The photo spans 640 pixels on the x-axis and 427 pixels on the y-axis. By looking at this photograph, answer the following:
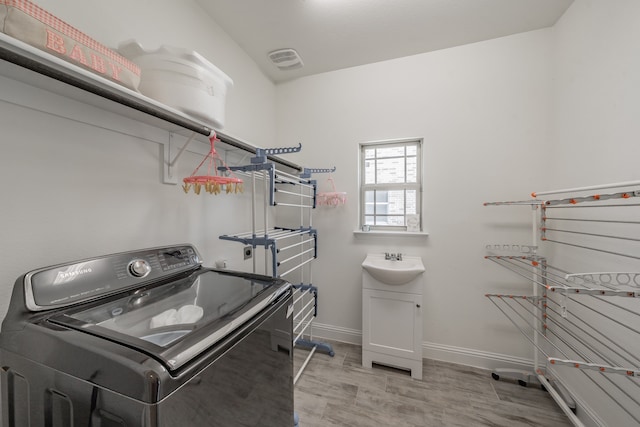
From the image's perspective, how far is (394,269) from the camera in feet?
5.87

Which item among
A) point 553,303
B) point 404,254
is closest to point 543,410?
point 553,303

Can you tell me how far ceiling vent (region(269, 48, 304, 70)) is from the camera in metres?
2.06

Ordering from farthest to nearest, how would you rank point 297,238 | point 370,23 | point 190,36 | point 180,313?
point 297,238
point 370,23
point 190,36
point 180,313

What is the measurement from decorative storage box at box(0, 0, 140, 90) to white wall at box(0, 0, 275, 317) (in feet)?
0.83

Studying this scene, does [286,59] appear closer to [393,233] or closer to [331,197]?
[331,197]

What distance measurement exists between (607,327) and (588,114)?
4.18 ft

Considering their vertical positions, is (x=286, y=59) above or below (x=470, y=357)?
above

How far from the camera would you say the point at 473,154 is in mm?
1988

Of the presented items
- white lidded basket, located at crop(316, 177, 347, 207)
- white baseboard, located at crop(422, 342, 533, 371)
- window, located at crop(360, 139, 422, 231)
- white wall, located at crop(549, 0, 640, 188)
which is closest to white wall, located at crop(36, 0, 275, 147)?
white lidded basket, located at crop(316, 177, 347, 207)

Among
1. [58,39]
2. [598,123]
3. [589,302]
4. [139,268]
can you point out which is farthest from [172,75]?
[589,302]

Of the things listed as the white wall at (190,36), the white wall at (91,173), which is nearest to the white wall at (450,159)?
the white wall at (190,36)

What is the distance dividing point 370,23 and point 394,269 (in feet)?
6.15

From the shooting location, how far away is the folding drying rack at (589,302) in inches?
41.1

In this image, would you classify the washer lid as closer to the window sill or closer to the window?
the window sill
